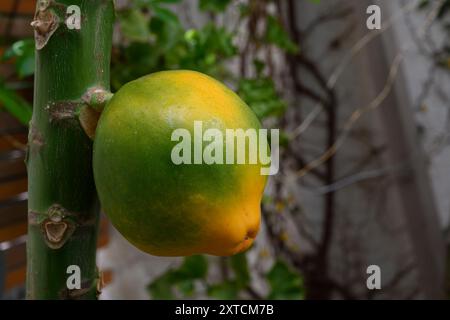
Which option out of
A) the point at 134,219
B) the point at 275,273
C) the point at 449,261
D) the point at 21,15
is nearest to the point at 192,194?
the point at 134,219

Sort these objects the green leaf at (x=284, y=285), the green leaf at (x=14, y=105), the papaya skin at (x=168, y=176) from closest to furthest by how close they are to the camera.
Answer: the papaya skin at (x=168, y=176) < the green leaf at (x=14, y=105) < the green leaf at (x=284, y=285)

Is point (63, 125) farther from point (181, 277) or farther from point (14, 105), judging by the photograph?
point (181, 277)

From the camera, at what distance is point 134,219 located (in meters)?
0.21

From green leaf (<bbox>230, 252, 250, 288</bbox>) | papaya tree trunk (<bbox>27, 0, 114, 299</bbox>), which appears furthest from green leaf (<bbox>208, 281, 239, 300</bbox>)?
papaya tree trunk (<bbox>27, 0, 114, 299</bbox>)

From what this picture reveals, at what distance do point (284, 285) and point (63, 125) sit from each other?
1.80ft

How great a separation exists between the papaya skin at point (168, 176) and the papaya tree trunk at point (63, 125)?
2 centimetres

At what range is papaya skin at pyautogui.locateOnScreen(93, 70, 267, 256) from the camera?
0.20 m

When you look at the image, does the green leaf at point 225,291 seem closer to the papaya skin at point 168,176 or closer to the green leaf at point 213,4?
the green leaf at point 213,4

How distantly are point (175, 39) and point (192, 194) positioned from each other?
60 centimetres

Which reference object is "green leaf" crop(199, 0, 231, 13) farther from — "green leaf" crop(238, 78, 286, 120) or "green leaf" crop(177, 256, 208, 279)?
"green leaf" crop(177, 256, 208, 279)

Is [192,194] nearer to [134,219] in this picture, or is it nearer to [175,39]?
[134,219]

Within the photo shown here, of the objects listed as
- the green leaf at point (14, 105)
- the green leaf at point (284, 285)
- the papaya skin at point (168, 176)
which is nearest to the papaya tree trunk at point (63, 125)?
the papaya skin at point (168, 176)

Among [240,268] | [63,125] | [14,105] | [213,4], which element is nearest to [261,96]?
[213,4]

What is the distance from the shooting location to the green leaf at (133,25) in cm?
77
